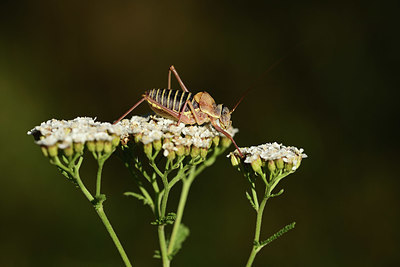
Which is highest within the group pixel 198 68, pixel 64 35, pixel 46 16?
pixel 46 16

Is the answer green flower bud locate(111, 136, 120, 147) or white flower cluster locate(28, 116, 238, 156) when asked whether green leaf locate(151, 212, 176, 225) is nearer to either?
white flower cluster locate(28, 116, 238, 156)

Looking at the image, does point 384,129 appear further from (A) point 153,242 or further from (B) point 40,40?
(B) point 40,40

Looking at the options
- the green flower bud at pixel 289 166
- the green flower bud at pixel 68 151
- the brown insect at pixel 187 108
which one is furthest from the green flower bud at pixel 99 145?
the green flower bud at pixel 289 166

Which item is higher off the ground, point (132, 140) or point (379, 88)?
point (132, 140)

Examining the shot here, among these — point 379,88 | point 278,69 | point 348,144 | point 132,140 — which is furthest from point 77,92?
point 379,88

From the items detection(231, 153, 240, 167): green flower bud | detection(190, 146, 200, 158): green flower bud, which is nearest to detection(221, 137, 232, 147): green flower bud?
detection(231, 153, 240, 167): green flower bud
